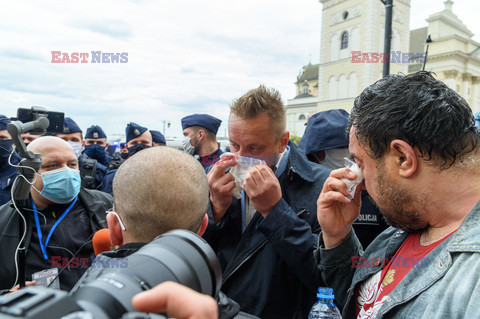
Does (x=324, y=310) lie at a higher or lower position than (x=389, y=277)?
lower

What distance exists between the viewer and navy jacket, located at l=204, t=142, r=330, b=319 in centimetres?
202

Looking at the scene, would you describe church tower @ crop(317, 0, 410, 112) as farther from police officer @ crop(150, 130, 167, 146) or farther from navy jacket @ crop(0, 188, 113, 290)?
navy jacket @ crop(0, 188, 113, 290)

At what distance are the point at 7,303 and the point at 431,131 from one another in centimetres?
142

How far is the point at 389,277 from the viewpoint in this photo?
1534mm

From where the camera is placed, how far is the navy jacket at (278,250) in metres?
2.02

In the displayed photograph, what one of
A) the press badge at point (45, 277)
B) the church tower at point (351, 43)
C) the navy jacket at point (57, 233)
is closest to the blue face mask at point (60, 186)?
the navy jacket at point (57, 233)

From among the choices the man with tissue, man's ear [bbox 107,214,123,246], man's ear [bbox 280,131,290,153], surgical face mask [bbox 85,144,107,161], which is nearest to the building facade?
surgical face mask [bbox 85,144,107,161]

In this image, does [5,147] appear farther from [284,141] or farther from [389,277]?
[389,277]

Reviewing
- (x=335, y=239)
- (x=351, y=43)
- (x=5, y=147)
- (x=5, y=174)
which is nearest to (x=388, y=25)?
(x=335, y=239)

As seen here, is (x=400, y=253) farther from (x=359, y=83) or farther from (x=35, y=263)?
(x=359, y=83)

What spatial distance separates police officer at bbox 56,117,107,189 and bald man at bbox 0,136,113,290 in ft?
7.43

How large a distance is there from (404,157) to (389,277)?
538 millimetres

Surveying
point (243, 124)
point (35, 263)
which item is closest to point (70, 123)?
point (35, 263)

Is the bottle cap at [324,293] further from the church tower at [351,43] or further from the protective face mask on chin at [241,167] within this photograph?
the church tower at [351,43]
